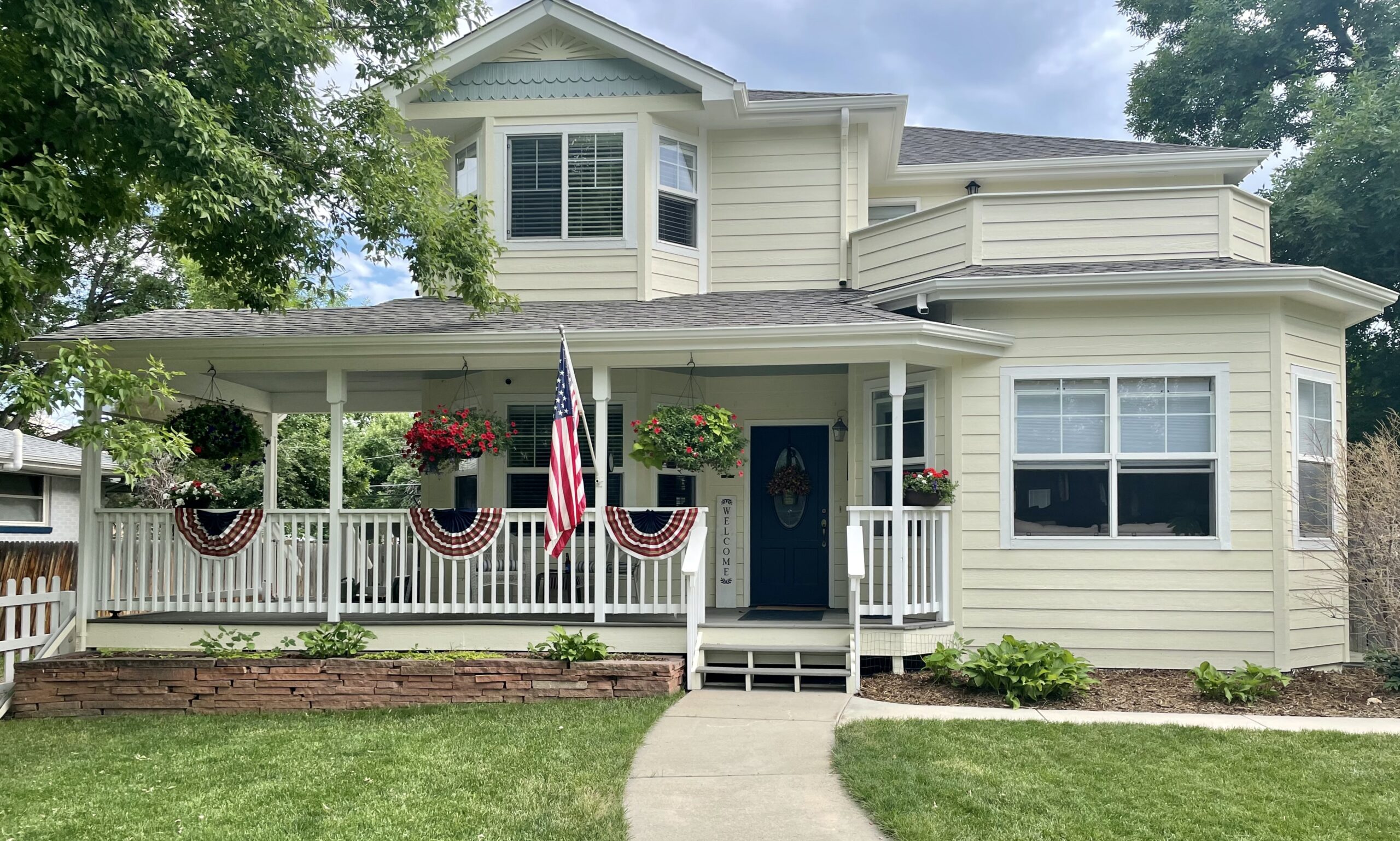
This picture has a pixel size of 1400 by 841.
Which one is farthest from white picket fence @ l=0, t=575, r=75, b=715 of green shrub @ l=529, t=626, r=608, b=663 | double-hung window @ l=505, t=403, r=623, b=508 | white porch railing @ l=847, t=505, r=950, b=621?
white porch railing @ l=847, t=505, r=950, b=621

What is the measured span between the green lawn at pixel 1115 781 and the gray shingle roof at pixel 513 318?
375cm

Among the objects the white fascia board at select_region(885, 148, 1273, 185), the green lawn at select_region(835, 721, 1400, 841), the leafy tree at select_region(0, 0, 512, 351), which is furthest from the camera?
the white fascia board at select_region(885, 148, 1273, 185)

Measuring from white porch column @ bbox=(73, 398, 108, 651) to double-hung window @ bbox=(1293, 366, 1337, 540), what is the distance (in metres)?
11.2

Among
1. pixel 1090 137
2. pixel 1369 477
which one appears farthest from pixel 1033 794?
pixel 1090 137

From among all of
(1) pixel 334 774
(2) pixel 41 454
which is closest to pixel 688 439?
(1) pixel 334 774

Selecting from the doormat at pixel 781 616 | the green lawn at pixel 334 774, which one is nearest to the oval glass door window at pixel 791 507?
the doormat at pixel 781 616

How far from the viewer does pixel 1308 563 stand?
31.3ft

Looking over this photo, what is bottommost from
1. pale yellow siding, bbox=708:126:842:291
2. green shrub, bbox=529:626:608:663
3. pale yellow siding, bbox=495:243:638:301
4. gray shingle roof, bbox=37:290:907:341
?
green shrub, bbox=529:626:608:663

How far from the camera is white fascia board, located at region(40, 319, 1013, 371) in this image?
29.8ft

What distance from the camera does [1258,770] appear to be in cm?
627

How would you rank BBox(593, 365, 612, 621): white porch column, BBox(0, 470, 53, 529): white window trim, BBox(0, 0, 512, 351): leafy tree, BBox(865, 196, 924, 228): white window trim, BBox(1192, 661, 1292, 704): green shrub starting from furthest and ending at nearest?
BBox(0, 470, 53, 529): white window trim → BBox(865, 196, 924, 228): white window trim → BBox(593, 365, 612, 621): white porch column → BBox(1192, 661, 1292, 704): green shrub → BBox(0, 0, 512, 351): leafy tree

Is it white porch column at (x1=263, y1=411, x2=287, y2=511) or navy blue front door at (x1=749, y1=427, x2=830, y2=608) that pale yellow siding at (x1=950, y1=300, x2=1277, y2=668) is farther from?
white porch column at (x1=263, y1=411, x2=287, y2=511)

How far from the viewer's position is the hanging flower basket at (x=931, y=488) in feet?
30.5

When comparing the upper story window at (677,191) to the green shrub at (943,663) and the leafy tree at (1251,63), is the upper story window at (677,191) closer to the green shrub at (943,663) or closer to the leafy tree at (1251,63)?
the green shrub at (943,663)
